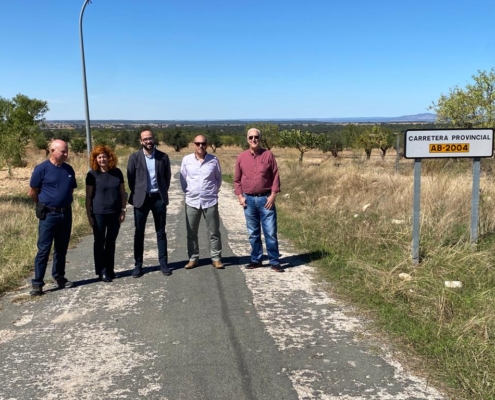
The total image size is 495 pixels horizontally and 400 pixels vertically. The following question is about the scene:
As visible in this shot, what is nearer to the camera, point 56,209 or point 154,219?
point 56,209

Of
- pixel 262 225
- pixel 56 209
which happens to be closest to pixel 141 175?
pixel 56 209

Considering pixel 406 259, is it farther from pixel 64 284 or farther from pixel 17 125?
pixel 17 125

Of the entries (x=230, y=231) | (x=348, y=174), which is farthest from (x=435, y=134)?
(x=348, y=174)

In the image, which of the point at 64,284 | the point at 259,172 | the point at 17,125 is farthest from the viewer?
the point at 17,125

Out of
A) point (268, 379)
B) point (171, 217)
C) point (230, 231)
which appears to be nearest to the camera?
point (268, 379)

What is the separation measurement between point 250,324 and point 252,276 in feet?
5.16

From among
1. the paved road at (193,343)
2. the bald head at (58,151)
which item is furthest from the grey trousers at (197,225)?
the bald head at (58,151)

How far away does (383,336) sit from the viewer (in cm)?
400

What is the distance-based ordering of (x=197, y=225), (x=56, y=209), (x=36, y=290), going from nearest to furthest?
(x=36, y=290) → (x=56, y=209) → (x=197, y=225)

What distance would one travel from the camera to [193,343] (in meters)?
3.88

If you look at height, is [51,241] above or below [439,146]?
below

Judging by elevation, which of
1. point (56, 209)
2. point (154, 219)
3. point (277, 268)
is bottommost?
point (277, 268)

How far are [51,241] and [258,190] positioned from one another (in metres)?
2.55

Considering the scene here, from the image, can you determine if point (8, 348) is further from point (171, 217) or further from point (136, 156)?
point (171, 217)
